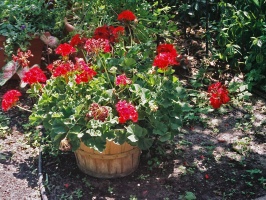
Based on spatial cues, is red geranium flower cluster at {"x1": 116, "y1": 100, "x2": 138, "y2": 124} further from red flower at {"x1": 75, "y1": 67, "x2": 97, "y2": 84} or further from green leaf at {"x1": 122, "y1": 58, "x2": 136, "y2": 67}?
green leaf at {"x1": 122, "y1": 58, "x2": 136, "y2": 67}

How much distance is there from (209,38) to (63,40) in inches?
60.4

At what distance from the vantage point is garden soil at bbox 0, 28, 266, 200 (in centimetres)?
329

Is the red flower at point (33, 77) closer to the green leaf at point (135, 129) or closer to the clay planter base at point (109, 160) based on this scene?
the clay planter base at point (109, 160)

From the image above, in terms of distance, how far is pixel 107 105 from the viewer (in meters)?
A: 3.24

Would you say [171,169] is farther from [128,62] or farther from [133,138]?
[128,62]

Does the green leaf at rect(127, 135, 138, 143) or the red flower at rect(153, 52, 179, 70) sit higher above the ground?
the red flower at rect(153, 52, 179, 70)

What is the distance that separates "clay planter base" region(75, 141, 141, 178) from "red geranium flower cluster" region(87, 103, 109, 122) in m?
0.25

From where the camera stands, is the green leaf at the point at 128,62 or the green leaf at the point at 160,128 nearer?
the green leaf at the point at 160,128

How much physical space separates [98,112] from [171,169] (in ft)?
2.95

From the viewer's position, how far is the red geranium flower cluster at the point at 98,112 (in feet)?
9.71

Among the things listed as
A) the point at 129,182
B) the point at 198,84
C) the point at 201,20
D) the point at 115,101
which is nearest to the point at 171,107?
the point at 115,101

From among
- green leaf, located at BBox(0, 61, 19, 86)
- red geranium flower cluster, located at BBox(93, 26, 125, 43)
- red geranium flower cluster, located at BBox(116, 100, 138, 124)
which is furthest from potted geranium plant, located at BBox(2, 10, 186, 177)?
green leaf, located at BBox(0, 61, 19, 86)

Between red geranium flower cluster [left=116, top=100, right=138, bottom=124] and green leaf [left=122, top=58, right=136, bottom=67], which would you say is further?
green leaf [left=122, top=58, right=136, bottom=67]

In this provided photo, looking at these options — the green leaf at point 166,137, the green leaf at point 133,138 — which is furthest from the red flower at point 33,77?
the green leaf at point 166,137
